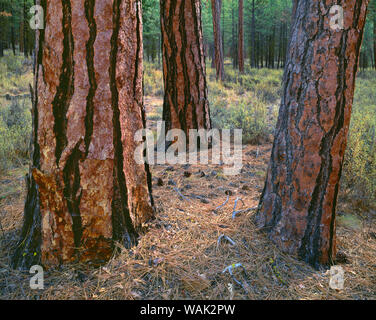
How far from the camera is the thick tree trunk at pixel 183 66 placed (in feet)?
11.5

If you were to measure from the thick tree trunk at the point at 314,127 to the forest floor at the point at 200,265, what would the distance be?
0.20 meters

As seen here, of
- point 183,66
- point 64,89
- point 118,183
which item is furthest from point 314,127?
point 183,66

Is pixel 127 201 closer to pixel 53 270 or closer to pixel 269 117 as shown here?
pixel 53 270

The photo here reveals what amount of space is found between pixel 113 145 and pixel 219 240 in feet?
3.39

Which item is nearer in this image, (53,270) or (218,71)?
(53,270)

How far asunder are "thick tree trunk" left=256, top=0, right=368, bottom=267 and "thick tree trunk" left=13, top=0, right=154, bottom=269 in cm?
105

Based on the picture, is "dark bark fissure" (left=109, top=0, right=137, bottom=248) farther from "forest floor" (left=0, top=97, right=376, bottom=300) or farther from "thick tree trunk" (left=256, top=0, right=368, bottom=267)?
"thick tree trunk" (left=256, top=0, right=368, bottom=267)

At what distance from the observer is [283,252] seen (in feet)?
6.23

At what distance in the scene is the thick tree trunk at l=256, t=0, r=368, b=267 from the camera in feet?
5.36

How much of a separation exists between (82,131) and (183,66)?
242 centimetres

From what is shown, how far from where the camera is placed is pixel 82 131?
1.62 metres

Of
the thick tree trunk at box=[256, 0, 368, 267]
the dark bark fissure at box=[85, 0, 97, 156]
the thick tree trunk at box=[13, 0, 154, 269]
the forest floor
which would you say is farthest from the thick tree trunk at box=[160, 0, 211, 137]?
the dark bark fissure at box=[85, 0, 97, 156]

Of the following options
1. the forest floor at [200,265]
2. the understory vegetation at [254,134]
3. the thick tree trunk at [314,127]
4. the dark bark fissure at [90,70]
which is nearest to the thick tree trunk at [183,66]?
the understory vegetation at [254,134]
